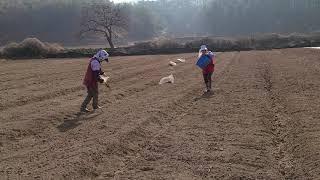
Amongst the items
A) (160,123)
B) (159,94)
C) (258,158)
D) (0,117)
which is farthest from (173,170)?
(159,94)

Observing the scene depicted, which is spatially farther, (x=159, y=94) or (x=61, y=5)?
(x=61, y=5)

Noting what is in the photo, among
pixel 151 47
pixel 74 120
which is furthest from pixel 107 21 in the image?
pixel 74 120

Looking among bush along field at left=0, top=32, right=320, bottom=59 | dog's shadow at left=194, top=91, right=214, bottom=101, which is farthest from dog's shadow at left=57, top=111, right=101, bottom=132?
bush along field at left=0, top=32, right=320, bottom=59

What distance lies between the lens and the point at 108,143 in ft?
30.7

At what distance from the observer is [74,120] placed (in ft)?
40.1

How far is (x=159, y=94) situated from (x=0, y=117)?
247 inches

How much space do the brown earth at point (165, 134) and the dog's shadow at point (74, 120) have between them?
0.03 meters

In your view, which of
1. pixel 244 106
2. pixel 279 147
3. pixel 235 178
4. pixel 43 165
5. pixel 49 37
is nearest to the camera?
pixel 235 178

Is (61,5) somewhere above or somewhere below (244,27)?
above

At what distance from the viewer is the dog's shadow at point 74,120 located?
11.3 meters

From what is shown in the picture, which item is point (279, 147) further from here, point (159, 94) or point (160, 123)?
point (159, 94)

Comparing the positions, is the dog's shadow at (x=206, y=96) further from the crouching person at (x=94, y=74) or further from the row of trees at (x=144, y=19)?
the row of trees at (x=144, y=19)

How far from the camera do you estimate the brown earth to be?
7.80 m

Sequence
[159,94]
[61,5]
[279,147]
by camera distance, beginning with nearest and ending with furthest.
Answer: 1. [279,147]
2. [159,94]
3. [61,5]
